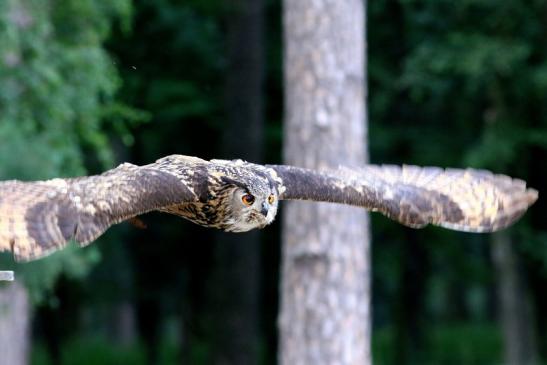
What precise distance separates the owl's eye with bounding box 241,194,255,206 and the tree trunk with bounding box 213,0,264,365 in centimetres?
883

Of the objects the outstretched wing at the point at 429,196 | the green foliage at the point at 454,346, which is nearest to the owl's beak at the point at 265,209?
the outstretched wing at the point at 429,196

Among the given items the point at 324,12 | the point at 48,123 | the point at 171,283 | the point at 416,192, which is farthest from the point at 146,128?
the point at 416,192

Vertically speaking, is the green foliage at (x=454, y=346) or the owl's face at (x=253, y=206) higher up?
the owl's face at (x=253, y=206)

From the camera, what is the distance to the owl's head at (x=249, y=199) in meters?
7.83

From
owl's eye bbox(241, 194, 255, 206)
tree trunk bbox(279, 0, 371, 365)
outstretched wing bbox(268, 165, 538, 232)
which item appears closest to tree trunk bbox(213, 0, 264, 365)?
tree trunk bbox(279, 0, 371, 365)

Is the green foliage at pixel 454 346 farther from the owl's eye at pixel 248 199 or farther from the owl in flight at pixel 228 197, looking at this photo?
the owl's eye at pixel 248 199

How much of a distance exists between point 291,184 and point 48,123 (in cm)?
492

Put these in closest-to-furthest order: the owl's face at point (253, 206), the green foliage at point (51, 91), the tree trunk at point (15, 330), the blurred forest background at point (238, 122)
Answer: the owl's face at point (253, 206) → the green foliage at point (51, 91) → the blurred forest background at point (238, 122) → the tree trunk at point (15, 330)

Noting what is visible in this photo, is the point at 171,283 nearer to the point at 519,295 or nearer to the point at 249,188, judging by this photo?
the point at 519,295

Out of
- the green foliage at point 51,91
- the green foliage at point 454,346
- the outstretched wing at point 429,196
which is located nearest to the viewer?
the outstretched wing at point 429,196

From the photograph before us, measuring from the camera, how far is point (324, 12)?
11.5 metres

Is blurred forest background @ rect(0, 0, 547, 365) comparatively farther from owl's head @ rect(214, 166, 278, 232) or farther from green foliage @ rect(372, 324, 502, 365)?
owl's head @ rect(214, 166, 278, 232)

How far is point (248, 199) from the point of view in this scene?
7.87m

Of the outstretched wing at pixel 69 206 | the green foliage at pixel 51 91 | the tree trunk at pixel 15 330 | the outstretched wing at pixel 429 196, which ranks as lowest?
the tree trunk at pixel 15 330
